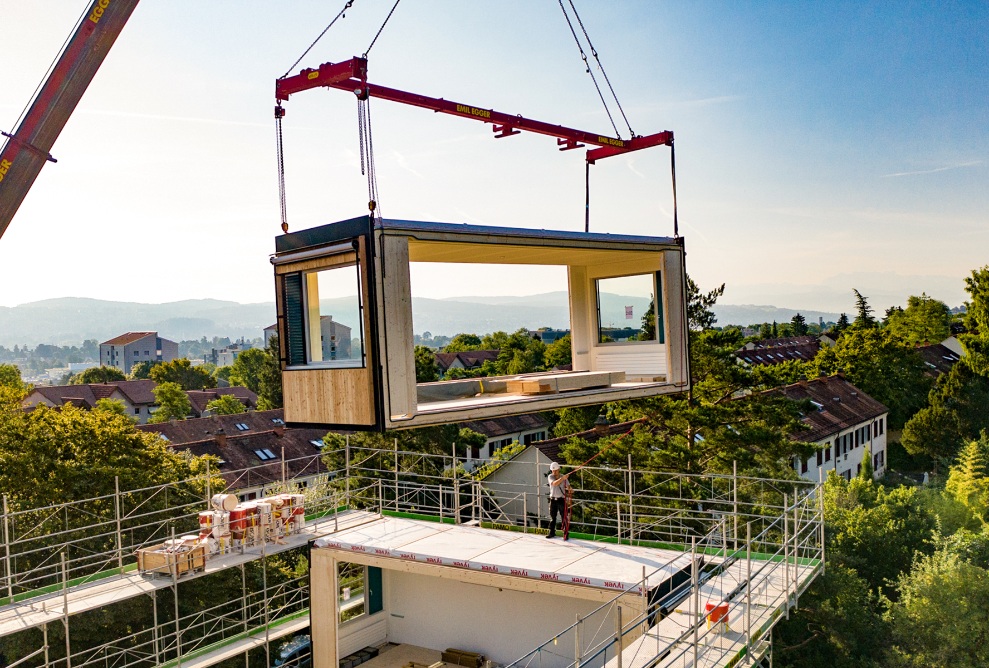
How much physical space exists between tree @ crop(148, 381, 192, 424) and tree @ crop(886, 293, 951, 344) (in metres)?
72.9

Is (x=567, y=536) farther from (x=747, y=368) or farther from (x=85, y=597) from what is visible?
(x=747, y=368)

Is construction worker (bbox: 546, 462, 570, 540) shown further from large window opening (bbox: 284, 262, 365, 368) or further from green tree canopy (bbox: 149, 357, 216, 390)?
green tree canopy (bbox: 149, 357, 216, 390)

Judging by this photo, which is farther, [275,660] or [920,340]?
[920,340]

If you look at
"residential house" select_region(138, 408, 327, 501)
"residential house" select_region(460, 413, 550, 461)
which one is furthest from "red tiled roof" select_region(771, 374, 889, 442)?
"residential house" select_region(138, 408, 327, 501)

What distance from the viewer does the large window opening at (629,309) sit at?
16234mm

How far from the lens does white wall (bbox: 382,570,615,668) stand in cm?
1606

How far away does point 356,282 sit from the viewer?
11.4 meters

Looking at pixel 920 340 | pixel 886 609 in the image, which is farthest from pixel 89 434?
pixel 920 340

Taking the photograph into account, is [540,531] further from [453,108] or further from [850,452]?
[850,452]

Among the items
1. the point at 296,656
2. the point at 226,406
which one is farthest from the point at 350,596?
the point at 226,406

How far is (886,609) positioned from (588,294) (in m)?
15.1

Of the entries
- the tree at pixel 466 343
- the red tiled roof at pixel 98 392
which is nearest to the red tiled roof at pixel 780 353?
the tree at pixel 466 343

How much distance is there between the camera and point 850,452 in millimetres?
45562

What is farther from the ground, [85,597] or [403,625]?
[85,597]
